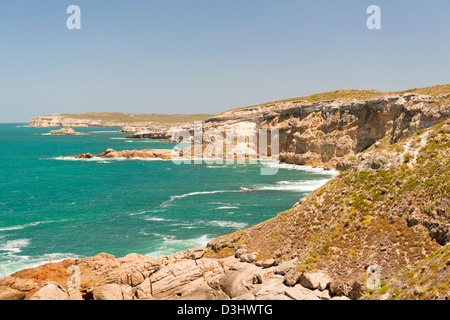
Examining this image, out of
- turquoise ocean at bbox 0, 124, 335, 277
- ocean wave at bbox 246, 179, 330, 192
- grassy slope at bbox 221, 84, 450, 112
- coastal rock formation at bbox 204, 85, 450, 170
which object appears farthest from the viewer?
grassy slope at bbox 221, 84, 450, 112

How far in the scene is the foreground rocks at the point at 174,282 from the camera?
2217 cm

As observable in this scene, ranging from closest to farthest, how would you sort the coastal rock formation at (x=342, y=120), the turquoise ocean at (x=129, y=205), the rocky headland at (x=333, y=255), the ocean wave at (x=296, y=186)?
1. the rocky headland at (x=333, y=255)
2. the turquoise ocean at (x=129, y=205)
3. the ocean wave at (x=296, y=186)
4. the coastal rock formation at (x=342, y=120)

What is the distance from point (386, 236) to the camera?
24.1m

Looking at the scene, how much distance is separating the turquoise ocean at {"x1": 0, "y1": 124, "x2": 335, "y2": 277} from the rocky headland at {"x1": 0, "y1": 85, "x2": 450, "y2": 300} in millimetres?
11293

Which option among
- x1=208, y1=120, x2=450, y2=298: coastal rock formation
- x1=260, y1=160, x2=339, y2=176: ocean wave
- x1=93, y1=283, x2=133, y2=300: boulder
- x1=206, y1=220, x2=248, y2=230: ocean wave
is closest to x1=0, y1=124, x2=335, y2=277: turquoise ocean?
x1=206, y1=220, x2=248, y2=230: ocean wave

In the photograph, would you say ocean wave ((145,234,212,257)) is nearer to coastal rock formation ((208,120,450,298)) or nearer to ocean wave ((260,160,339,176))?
coastal rock formation ((208,120,450,298))

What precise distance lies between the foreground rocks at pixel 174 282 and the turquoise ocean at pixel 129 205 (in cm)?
1083

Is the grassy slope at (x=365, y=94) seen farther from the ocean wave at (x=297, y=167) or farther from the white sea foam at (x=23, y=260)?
the white sea foam at (x=23, y=260)

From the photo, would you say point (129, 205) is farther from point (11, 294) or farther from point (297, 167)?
point (297, 167)

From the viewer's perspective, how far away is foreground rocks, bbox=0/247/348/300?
873 inches

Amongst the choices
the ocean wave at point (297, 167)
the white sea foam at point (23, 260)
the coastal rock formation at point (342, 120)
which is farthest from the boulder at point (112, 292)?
the ocean wave at point (297, 167)

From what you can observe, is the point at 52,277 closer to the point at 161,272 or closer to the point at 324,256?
the point at 161,272
